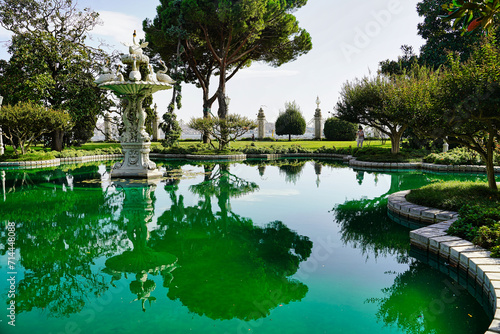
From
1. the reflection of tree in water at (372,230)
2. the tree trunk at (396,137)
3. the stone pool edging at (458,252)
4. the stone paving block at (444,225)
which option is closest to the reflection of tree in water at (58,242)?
the reflection of tree in water at (372,230)

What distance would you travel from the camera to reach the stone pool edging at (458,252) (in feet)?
11.8

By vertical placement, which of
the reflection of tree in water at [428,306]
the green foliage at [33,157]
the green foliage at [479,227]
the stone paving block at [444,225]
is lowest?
the reflection of tree in water at [428,306]

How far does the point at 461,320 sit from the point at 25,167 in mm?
18935

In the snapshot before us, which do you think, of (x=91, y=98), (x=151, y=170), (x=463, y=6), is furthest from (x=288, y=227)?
(x=91, y=98)

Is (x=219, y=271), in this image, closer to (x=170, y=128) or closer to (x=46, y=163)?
(x=46, y=163)

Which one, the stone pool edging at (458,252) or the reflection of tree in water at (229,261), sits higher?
the stone pool edging at (458,252)

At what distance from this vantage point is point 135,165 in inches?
501

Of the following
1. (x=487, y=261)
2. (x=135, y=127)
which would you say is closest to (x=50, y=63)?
(x=135, y=127)

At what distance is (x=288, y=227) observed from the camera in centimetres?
653

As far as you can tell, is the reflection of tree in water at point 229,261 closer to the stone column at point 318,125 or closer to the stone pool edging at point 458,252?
the stone pool edging at point 458,252

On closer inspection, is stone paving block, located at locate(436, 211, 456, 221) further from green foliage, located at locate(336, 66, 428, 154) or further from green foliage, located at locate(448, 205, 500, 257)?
green foliage, located at locate(336, 66, 428, 154)

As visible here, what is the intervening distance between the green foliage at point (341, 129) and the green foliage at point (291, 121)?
161 inches

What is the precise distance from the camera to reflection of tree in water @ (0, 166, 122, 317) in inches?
153

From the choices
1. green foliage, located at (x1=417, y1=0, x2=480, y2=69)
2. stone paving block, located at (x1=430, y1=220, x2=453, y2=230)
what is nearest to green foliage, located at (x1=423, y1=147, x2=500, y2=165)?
green foliage, located at (x1=417, y1=0, x2=480, y2=69)
